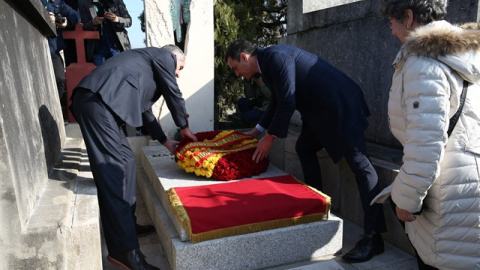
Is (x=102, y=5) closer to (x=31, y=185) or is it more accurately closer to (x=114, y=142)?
(x=114, y=142)

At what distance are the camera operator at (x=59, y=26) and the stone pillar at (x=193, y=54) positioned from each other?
3.58 ft

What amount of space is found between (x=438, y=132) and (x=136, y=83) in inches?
82.6

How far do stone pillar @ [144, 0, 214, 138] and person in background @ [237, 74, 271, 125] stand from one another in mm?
492

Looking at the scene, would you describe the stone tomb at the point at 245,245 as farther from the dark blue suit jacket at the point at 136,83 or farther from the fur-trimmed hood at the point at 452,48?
the fur-trimmed hood at the point at 452,48

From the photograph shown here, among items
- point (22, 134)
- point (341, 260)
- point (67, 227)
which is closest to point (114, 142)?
point (22, 134)

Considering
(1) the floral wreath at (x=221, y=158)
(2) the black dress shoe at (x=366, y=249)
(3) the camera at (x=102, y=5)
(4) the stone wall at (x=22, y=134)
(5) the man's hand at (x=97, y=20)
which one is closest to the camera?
(4) the stone wall at (x=22, y=134)

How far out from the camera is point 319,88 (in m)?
3.19

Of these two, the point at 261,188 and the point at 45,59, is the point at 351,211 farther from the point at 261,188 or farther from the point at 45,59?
the point at 45,59

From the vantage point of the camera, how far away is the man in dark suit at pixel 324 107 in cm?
306

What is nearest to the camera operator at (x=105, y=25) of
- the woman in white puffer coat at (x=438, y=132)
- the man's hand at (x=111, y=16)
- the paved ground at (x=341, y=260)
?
the man's hand at (x=111, y=16)

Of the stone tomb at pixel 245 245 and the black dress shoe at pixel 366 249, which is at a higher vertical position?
the stone tomb at pixel 245 245

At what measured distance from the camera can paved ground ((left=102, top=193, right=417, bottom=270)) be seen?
2.69 meters

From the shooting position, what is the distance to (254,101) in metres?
5.76

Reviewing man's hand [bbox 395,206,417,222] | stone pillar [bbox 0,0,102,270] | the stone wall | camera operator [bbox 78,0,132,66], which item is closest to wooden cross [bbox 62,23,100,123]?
camera operator [bbox 78,0,132,66]
